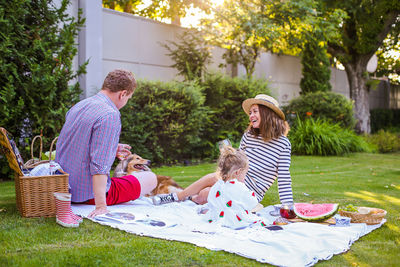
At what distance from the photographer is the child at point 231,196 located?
4.00 meters

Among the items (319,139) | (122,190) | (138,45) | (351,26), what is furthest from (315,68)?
(122,190)

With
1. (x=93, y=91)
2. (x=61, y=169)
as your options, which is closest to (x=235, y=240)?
(x=61, y=169)

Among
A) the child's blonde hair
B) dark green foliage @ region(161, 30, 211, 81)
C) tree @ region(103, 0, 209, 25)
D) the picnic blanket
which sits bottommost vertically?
the picnic blanket

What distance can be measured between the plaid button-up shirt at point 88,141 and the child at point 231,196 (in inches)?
44.5

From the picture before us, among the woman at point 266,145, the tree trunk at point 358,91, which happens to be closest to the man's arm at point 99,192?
the woman at point 266,145

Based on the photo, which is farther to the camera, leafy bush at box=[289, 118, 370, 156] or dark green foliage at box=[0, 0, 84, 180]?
leafy bush at box=[289, 118, 370, 156]

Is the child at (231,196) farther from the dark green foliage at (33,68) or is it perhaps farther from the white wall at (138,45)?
the white wall at (138,45)

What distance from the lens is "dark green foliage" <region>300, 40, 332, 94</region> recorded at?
16.6 metres

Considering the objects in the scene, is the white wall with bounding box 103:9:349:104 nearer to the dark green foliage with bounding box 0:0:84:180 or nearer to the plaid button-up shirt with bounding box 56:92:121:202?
the dark green foliage with bounding box 0:0:84:180

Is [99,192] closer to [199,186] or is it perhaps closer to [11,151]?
[11,151]

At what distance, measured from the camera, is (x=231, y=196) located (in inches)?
159

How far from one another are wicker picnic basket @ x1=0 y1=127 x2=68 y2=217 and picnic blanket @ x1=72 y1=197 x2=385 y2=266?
0.32 m

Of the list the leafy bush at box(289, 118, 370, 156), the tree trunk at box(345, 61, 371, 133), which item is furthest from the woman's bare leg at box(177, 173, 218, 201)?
the tree trunk at box(345, 61, 371, 133)

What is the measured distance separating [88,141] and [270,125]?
207 cm
